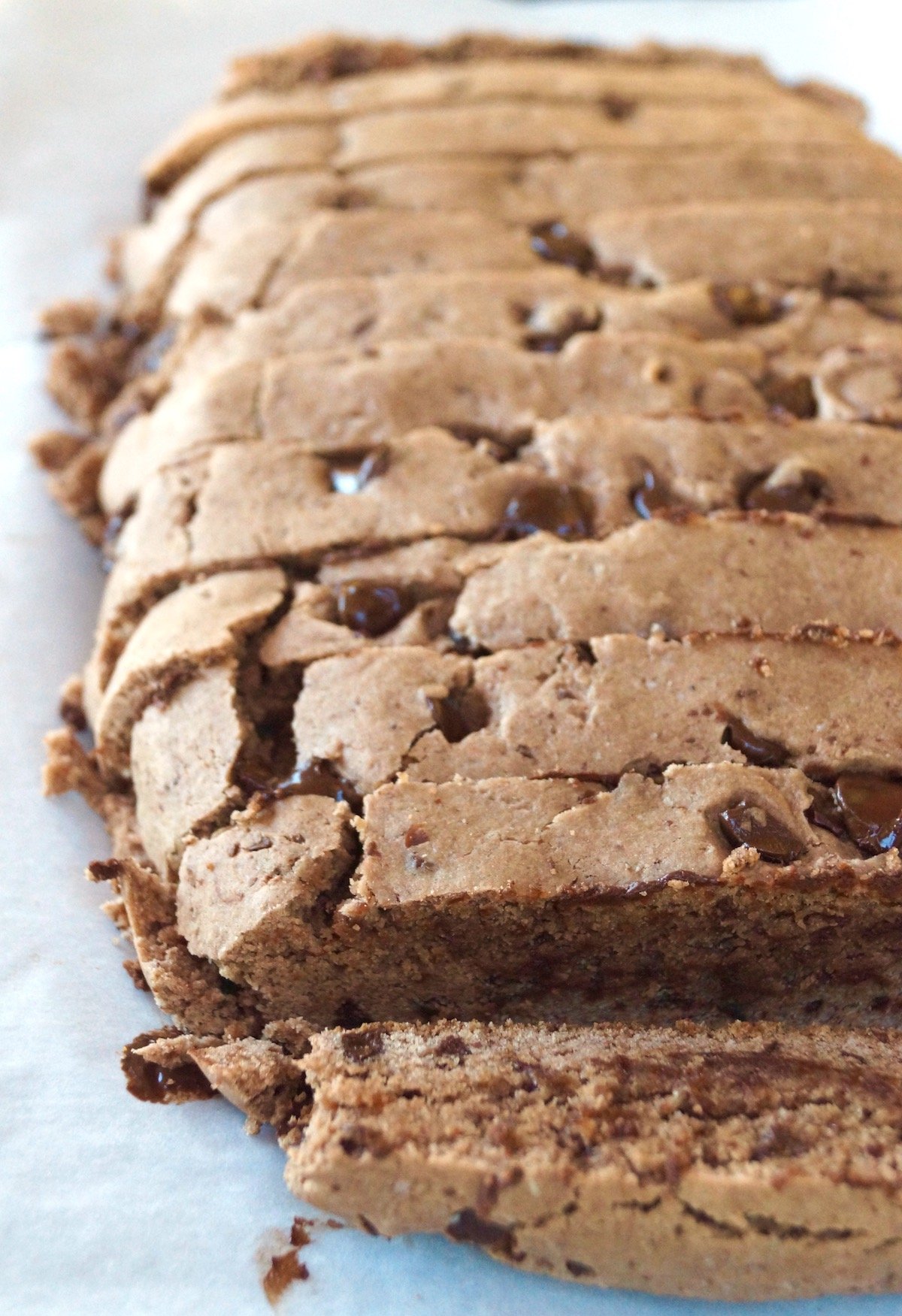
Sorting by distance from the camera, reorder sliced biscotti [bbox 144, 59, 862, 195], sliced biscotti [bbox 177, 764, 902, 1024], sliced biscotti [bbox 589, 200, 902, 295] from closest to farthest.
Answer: sliced biscotti [bbox 177, 764, 902, 1024], sliced biscotti [bbox 589, 200, 902, 295], sliced biscotti [bbox 144, 59, 862, 195]

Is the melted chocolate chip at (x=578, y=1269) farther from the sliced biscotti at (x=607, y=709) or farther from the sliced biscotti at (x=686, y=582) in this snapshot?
the sliced biscotti at (x=686, y=582)

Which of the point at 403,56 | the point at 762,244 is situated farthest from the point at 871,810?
the point at 403,56

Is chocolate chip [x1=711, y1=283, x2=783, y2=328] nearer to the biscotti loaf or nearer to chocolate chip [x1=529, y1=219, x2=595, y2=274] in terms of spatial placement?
chocolate chip [x1=529, y1=219, x2=595, y2=274]

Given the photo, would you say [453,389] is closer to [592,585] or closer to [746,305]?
[592,585]

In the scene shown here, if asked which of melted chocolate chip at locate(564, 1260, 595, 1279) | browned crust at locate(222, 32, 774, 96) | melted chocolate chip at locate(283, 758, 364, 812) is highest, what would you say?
browned crust at locate(222, 32, 774, 96)

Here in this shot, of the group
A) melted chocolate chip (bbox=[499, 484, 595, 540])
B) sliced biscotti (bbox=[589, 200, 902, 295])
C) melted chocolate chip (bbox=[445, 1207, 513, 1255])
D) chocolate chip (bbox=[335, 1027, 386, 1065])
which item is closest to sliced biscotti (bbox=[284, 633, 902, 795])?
melted chocolate chip (bbox=[499, 484, 595, 540])
